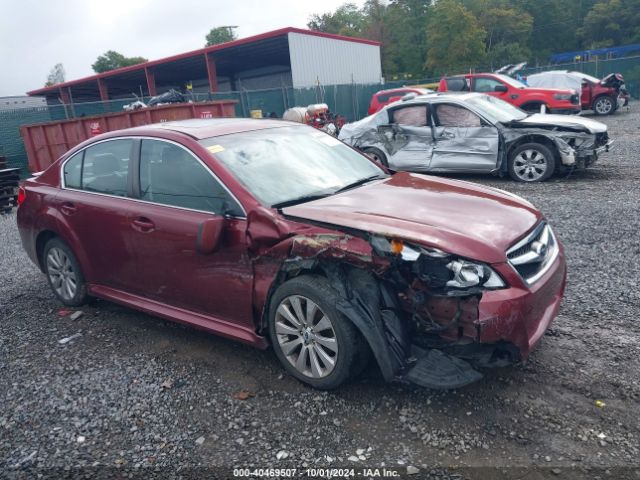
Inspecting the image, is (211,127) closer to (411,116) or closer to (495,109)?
(411,116)

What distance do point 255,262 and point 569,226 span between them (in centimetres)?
446

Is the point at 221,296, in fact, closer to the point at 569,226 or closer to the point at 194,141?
the point at 194,141

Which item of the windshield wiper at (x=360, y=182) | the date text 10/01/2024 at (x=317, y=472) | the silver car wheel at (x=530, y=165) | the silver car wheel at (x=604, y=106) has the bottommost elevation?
the silver car wheel at (x=604, y=106)

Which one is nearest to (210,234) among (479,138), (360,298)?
(360,298)

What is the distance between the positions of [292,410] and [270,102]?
1847cm

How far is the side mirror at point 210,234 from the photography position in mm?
3449

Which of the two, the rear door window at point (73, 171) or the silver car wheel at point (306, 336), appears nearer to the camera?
the silver car wheel at point (306, 336)

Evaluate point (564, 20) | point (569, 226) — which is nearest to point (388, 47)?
point (564, 20)

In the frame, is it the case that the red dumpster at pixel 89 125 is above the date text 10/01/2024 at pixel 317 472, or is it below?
above

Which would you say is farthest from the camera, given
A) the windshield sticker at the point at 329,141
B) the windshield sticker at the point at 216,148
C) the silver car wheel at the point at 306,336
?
the windshield sticker at the point at 329,141

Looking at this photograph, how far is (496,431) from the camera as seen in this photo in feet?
9.57

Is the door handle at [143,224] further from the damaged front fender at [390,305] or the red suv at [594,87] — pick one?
the red suv at [594,87]

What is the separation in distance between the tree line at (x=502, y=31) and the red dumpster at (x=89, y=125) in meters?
37.1

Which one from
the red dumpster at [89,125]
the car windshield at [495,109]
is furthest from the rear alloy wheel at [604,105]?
the red dumpster at [89,125]
